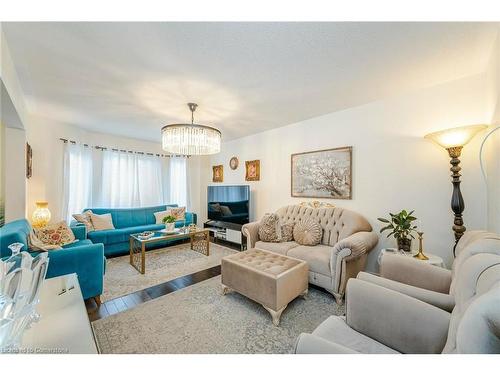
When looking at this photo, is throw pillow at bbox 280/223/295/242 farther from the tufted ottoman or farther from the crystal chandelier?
the crystal chandelier

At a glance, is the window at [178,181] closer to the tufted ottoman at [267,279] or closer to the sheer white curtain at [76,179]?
the sheer white curtain at [76,179]

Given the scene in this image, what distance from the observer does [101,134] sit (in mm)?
4156

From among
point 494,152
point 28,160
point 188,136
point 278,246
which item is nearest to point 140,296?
point 278,246

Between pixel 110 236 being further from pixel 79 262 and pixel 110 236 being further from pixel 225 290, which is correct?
pixel 225 290

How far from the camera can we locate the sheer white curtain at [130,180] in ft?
13.7

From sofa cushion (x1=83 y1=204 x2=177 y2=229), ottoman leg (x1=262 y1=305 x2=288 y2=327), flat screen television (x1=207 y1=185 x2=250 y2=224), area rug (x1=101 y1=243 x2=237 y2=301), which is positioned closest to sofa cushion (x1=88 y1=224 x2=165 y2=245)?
area rug (x1=101 y1=243 x2=237 y2=301)

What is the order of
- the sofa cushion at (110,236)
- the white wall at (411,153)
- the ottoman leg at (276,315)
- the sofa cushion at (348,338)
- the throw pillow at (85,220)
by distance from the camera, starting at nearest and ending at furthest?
the sofa cushion at (348,338), the ottoman leg at (276,315), the white wall at (411,153), the sofa cushion at (110,236), the throw pillow at (85,220)

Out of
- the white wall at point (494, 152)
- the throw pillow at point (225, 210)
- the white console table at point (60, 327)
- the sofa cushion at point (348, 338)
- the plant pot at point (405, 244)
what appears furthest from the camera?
the throw pillow at point (225, 210)

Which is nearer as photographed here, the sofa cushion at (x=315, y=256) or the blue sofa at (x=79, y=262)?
the blue sofa at (x=79, y=262)

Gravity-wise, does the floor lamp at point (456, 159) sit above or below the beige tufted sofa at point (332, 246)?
above

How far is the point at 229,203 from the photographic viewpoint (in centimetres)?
436

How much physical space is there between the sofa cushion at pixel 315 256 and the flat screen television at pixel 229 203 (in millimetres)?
1725

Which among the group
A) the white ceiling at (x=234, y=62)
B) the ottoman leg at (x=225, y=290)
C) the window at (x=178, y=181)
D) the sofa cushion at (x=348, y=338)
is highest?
the white ceiling at (x=234, y=62)

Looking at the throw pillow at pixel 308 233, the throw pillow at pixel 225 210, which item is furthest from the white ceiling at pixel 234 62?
the throw pillow at pixel 225 210
